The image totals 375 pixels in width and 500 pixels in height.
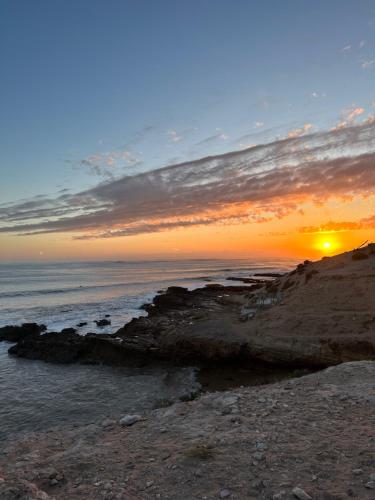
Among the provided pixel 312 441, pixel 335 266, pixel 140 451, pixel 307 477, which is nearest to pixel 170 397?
pixel 140 451

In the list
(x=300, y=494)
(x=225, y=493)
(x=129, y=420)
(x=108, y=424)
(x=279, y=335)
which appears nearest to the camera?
(x=300, y=494)

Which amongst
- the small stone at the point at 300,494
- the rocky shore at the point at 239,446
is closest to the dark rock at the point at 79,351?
the rocky shore at the point at 239,446

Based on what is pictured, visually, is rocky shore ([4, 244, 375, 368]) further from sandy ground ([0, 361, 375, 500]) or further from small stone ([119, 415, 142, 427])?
small stone ([119, 415, 142, 427])

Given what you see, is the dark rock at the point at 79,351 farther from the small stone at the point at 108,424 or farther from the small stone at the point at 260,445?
the small stone at the point at 260,445

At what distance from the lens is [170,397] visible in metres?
15.8

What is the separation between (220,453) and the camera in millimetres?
7141

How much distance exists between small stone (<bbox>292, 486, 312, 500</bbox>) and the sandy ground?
2cm

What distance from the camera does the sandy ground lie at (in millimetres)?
5987

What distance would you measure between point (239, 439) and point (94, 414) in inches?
335

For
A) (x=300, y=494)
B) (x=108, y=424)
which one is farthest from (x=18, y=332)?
(x=300, y=494)

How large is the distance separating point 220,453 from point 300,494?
1.98m

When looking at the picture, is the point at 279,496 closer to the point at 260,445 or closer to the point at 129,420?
the point at 260,445

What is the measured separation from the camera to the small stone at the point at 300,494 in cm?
546

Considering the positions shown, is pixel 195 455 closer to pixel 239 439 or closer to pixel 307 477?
pixel 239 439
